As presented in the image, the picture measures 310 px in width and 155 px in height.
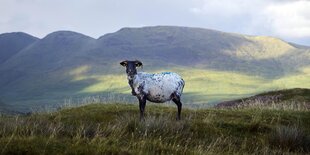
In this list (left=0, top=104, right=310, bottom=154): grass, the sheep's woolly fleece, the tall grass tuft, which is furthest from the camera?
the sheep's woolly fleece

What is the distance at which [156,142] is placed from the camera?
12852mm

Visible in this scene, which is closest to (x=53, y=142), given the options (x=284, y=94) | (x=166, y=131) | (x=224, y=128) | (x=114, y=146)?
(x=114, y=146)

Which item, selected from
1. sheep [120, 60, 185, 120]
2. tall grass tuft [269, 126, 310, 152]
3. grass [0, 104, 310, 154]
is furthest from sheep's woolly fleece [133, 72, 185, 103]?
tall grass tuft [269, 126, 310, 152]

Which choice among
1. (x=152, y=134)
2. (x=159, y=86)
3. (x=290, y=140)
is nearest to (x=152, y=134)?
(x=152, y=134)

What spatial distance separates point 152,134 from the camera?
1547cm

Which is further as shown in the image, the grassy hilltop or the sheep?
the sheep

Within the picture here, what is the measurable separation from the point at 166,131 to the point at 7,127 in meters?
5.21

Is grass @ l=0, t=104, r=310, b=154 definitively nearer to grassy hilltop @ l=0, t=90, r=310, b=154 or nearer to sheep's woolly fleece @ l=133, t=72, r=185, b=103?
grassy hilltop @ l=0, t=90, r=310, b=154

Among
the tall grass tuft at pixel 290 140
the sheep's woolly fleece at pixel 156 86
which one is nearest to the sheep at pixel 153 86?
the sheep's woolly fleece at pixel 156 86

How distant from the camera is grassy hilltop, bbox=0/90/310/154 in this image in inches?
453

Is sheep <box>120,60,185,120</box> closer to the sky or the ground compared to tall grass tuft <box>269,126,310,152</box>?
closer to the sky

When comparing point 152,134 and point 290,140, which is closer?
point 152,134

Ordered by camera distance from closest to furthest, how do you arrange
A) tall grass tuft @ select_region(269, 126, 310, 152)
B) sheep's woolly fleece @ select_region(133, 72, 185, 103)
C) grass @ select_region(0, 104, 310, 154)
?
grass @ select_region(0, 104, 310, 154)
tall grass tuft @ select_region(269, 126, 310, 152)
sheep's woolly fleece @ select_region(133, 72, 185, 103)

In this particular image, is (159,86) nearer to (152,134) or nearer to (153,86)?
(153,86)
